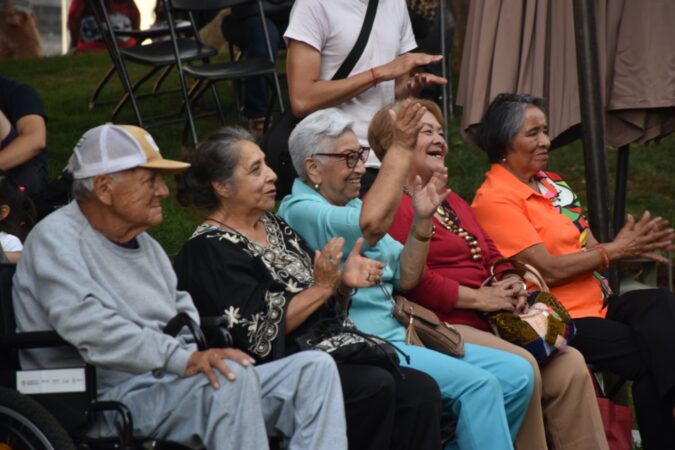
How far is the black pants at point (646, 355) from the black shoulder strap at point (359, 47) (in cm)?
149

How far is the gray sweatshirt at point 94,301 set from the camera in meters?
4.25

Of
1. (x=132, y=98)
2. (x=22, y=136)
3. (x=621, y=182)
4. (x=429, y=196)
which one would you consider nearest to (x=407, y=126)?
(x=429, y=196)

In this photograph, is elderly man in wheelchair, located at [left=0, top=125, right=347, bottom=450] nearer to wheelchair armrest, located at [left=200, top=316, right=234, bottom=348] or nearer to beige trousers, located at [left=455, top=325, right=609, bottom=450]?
wheelchair armrest, located at [left=200, top=316, right=234, bottom=348]

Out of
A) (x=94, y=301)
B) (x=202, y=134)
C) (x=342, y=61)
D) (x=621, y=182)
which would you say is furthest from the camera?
(x=202, y=134)

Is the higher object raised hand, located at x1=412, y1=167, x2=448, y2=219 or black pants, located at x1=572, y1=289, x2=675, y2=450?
raised hand, located at x1=412, y1=167, x2=448, y2=219

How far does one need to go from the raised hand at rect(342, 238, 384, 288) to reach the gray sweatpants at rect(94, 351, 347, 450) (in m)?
0.41

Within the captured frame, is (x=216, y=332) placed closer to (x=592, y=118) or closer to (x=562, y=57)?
(x=592, y=118)

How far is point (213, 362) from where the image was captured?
14.1 feet

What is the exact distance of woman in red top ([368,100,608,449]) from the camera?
556 cm

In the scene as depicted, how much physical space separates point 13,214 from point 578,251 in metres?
2.48

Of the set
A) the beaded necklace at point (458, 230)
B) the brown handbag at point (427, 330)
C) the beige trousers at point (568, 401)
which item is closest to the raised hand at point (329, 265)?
the brown handbag at point (427, 330)

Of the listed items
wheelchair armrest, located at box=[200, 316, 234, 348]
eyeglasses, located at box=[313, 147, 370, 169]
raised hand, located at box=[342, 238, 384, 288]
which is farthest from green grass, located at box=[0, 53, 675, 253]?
wheelchair armrest, located at box=[200, 316, 234, 348]

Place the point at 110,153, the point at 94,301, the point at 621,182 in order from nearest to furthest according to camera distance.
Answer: the point at 94,301 → the point at 110,153 → the point at 621,182

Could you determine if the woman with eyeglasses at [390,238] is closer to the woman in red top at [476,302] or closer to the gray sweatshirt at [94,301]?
the woman in red top at [476,302]
